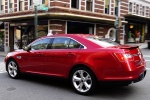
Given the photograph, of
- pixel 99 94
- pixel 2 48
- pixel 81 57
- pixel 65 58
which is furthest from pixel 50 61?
pixel 2 48

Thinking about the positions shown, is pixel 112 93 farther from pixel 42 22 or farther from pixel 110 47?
pixel 42 22

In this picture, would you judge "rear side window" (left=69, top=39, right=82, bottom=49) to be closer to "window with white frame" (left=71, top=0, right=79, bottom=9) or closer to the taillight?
the taillight

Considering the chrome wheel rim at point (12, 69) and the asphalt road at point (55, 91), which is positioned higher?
the chrome wheel rim at point (12, 69)

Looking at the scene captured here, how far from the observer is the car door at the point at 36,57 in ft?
22.6

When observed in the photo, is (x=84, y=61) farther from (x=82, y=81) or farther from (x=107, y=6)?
(x=107, y=6)

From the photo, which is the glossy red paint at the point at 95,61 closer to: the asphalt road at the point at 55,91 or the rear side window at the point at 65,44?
the rear side window at the point at 65,44

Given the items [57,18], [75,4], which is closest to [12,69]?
[57,18]

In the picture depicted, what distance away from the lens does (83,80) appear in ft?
19.4

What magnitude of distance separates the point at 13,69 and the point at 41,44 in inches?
63.3

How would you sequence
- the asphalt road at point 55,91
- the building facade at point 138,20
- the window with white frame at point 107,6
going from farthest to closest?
the building facade at point 138,20 < the window with white frame at point 107,6 < the asphalt road at point 55,91

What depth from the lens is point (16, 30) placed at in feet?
75.0

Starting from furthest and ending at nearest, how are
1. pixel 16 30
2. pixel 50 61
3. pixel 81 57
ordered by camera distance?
1. pixel 16 30
2. pixel 50 61
3. pixel 81 57

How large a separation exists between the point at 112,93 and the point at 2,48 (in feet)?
65.0

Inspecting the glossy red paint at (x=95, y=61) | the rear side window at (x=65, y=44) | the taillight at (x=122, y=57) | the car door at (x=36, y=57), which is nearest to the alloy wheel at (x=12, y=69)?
the car door at (x=36, y=57)
